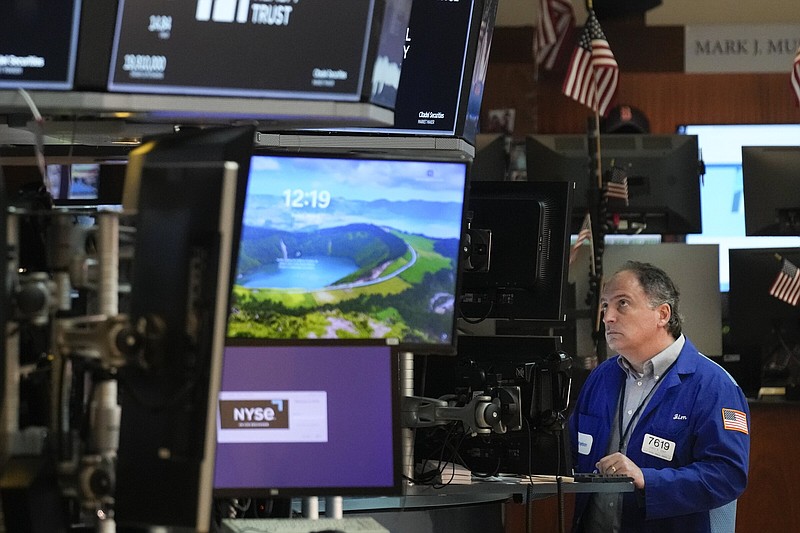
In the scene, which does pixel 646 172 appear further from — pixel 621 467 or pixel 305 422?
pixel 305 422

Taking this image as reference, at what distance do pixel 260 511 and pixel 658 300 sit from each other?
1810 mm

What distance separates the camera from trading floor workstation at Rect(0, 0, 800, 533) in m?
1.82

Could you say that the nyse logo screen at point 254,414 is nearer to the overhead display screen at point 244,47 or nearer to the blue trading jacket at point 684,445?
the overhead display screen at point 244,47

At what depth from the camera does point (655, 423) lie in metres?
3.88

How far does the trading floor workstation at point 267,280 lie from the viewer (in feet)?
5.98

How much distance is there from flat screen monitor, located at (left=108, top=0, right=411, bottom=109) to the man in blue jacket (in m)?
1.78

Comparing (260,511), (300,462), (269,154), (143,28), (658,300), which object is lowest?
(260,511)

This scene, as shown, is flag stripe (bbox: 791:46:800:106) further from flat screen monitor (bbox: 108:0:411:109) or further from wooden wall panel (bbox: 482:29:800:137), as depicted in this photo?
flat screen monitor (bbox: 108:0:411:109)

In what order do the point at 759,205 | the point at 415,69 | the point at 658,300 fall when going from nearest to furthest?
the point at 415,69, the point at 658,300, the point at 759,205

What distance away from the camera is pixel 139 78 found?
7.89 feet

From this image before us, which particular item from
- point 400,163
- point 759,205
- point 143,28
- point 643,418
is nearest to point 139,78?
point 143,28

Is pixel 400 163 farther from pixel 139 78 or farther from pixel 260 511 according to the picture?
pixel 260 511

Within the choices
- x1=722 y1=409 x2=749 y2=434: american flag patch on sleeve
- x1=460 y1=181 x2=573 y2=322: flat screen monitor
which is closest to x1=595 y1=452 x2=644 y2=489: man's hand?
x1=722 y1=409 x2=749 y2=434: american flag patch on sleeve

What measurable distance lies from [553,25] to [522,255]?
14.6 ft
